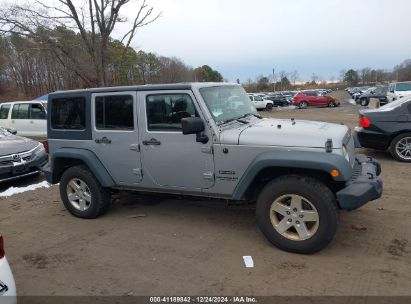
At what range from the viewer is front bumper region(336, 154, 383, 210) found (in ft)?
12.8

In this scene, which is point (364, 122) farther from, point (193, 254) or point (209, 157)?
point (193, 254)

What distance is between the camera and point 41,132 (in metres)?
13.2

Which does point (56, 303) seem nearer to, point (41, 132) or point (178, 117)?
point (178, 117)

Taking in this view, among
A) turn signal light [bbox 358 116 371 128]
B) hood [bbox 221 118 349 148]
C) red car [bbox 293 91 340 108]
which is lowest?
red car [bbox 293 91 340 108]

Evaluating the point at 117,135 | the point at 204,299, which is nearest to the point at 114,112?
the point at 117,135

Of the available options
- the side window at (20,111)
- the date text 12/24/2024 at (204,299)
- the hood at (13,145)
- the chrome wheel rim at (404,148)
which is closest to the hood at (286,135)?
the date text 12/24/2024 at (204,299)

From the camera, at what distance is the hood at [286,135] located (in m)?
4.20

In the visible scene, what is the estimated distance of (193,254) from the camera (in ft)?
14.5

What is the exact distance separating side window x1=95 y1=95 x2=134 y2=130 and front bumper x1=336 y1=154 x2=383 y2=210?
2.71 metres

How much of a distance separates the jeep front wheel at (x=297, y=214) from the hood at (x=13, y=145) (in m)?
5.68

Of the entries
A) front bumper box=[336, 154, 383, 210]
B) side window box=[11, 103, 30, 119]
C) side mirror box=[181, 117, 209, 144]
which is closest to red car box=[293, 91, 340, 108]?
side window box=[11, 103, 30, 119]

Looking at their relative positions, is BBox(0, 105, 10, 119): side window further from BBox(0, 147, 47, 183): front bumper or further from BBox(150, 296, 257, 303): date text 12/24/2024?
BBox(150, 296, 257, 303): date text 12/24/2024

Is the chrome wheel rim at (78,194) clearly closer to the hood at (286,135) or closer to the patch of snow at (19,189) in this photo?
the patch of snow at (19,189)

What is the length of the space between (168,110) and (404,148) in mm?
5997
